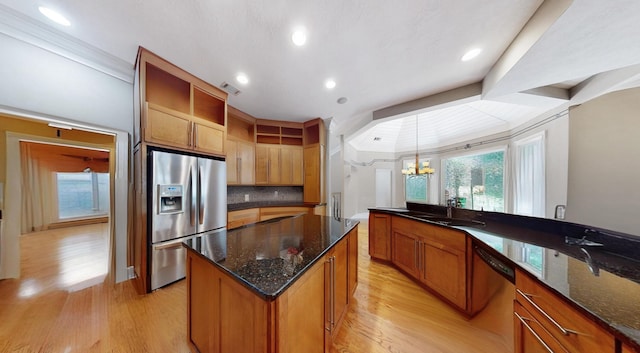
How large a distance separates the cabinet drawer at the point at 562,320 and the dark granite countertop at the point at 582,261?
5 cm

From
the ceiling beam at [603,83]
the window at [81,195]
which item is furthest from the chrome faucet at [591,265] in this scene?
Answer: the window at [81,195]

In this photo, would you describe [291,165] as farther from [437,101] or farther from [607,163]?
[607,163]

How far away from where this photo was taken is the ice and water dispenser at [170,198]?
208cm

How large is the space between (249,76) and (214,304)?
2462 millimetres

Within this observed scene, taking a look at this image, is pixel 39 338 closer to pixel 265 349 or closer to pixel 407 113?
pixel 265 349

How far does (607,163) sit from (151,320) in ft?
15.8

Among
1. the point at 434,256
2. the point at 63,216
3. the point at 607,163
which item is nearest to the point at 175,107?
the point at 434,256

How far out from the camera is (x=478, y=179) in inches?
188

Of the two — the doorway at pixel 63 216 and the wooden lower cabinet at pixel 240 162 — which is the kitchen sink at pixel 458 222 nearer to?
the wooden lower cabinet at pixel 240 162

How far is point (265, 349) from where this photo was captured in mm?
771

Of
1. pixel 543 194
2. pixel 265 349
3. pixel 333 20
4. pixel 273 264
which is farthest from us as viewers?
pixel 543 194

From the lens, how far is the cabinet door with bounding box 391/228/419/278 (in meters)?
2.32

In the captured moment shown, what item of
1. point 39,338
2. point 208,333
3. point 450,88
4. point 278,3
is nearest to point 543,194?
point 450,88

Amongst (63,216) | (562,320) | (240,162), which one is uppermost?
(240,162)
